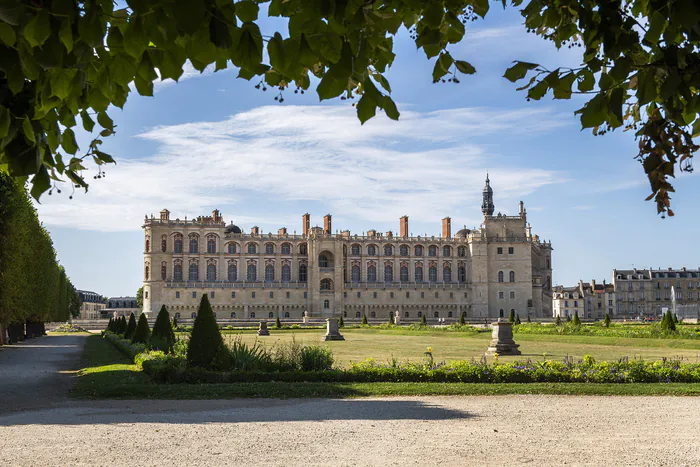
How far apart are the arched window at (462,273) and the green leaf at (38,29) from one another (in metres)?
85.1

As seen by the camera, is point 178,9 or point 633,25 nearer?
point 178,9

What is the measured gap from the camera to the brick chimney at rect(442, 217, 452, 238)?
88375 millimetres

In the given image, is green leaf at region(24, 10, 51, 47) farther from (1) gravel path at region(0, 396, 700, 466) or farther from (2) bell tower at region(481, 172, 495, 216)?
(2) bell tower at region(481, 172, 495, 216)

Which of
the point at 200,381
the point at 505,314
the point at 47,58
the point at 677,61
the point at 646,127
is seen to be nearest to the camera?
the point at 677,61

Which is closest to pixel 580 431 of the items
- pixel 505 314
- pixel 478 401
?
pixel 478 401

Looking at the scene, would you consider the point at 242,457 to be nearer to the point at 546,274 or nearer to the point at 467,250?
the point at 467,250

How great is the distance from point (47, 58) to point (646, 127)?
2.79 m

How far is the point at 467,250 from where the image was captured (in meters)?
86.8

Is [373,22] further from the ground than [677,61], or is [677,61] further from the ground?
[373,22]

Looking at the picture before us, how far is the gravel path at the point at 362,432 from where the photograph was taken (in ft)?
23.4

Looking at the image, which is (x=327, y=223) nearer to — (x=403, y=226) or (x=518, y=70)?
(x=403, y=226)

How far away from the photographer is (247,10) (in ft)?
10.1

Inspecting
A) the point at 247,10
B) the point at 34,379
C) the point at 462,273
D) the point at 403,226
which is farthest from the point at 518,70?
the point at 403,226

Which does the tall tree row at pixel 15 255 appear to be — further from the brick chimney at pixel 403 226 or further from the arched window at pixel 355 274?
the brick chimney at pixel 403 226
